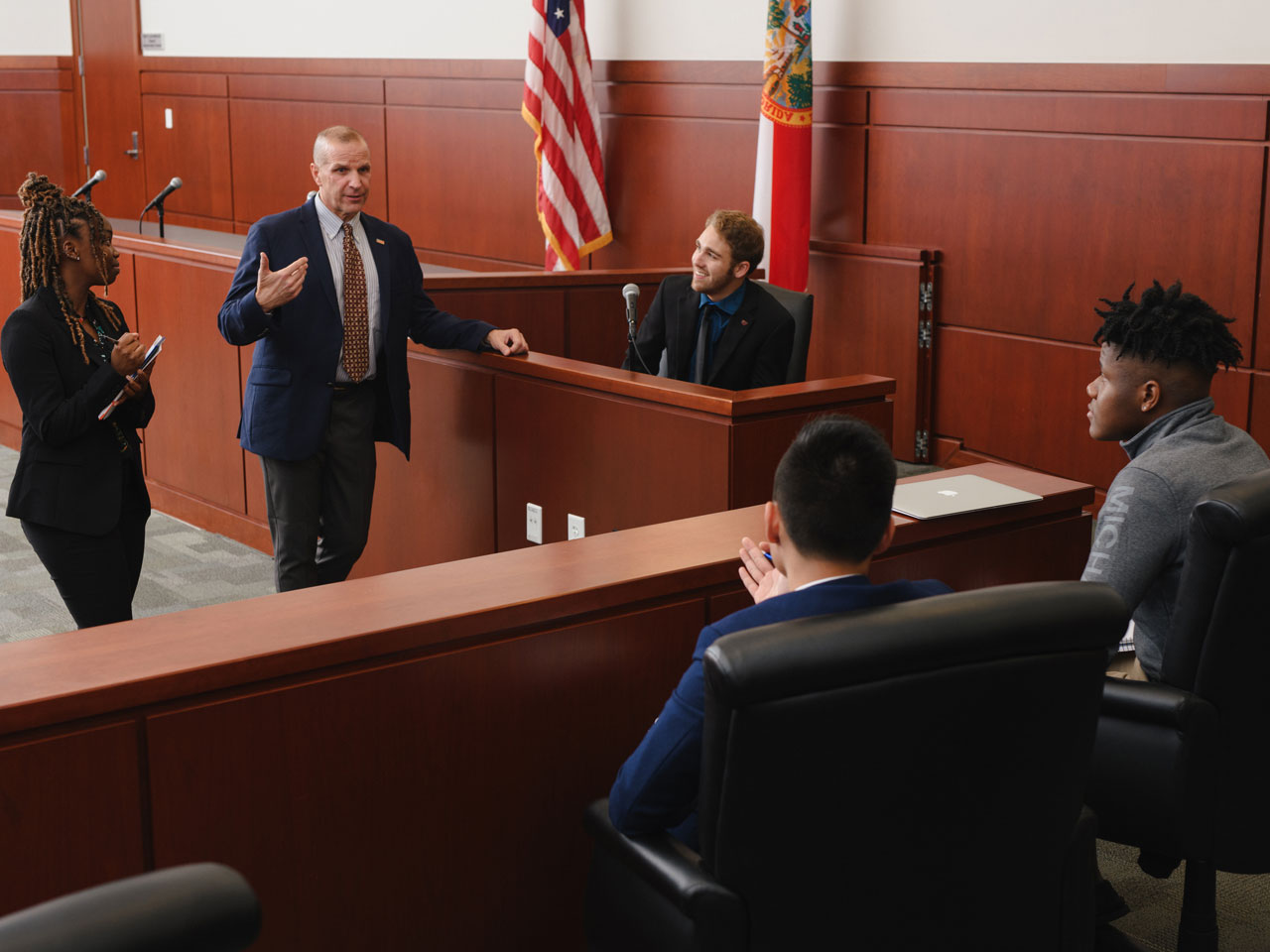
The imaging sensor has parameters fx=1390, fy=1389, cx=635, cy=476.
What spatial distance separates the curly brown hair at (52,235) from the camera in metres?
3.19

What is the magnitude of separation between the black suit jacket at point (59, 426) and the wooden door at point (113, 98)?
28.5ft

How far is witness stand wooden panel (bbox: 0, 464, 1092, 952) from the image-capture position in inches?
61.4

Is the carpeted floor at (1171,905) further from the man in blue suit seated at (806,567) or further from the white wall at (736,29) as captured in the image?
the white wall at (736,29)

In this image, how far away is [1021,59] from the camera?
5.90 meters

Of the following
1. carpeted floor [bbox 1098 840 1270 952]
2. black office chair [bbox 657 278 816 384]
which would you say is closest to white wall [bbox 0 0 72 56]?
black office chair [bbox 657 278 816 384]

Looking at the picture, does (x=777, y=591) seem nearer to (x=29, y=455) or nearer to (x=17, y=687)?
(x=17, y=687)

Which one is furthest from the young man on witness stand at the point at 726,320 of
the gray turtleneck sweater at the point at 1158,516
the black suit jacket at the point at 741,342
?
the gray turtleneck sweater at the point at 1158,516

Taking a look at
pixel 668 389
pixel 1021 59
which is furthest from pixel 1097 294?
pixel 668 389

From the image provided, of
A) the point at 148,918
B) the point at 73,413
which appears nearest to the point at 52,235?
the point at 73,413

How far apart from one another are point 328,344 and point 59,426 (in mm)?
920

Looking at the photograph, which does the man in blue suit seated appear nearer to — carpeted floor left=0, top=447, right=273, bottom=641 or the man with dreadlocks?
the man with dreadlocks

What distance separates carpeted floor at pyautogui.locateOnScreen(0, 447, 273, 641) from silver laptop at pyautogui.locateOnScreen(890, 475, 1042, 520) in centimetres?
257

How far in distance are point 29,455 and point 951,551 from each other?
81.5 inches

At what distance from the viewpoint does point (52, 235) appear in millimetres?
3188
